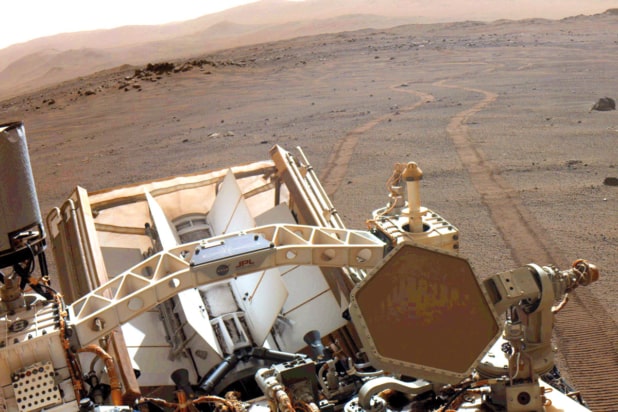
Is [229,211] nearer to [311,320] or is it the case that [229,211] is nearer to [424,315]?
[311,320]

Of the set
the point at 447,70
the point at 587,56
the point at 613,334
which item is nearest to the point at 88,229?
the point at 613,334

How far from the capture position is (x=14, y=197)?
5.47 meters

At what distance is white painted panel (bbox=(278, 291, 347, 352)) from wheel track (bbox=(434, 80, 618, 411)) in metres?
3.44

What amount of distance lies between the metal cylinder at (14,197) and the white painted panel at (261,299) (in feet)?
11.0

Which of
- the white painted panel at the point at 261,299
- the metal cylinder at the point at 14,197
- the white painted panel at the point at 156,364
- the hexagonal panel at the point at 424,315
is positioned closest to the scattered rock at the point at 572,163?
the white painted panel at the point at 261,299

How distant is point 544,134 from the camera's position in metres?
21.7

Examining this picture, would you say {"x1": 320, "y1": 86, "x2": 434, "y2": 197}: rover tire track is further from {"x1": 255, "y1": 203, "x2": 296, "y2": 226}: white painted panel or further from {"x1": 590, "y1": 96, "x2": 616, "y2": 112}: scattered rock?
{"x1": 255, "y1": 203, "x2": 296, "y2": 226}: white painted panel

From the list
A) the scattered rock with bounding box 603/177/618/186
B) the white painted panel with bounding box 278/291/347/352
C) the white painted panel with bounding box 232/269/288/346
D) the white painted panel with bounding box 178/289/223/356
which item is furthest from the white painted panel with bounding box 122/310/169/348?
the scattered rock with bounding box 603/177/618/186

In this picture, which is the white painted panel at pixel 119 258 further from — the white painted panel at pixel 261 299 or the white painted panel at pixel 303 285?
the white painted panel at pixel 303 285

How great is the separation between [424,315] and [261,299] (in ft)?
13.7

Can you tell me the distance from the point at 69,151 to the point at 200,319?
19457mm

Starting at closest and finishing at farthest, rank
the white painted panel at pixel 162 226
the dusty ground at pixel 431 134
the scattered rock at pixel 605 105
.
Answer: the white painted panel at pixel 162 226, the dusty ground at pixel 431 134, the scattered rock at pixel 605 105

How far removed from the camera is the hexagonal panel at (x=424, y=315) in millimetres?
4645

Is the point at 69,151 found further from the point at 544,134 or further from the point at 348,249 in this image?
the point at 348,249
